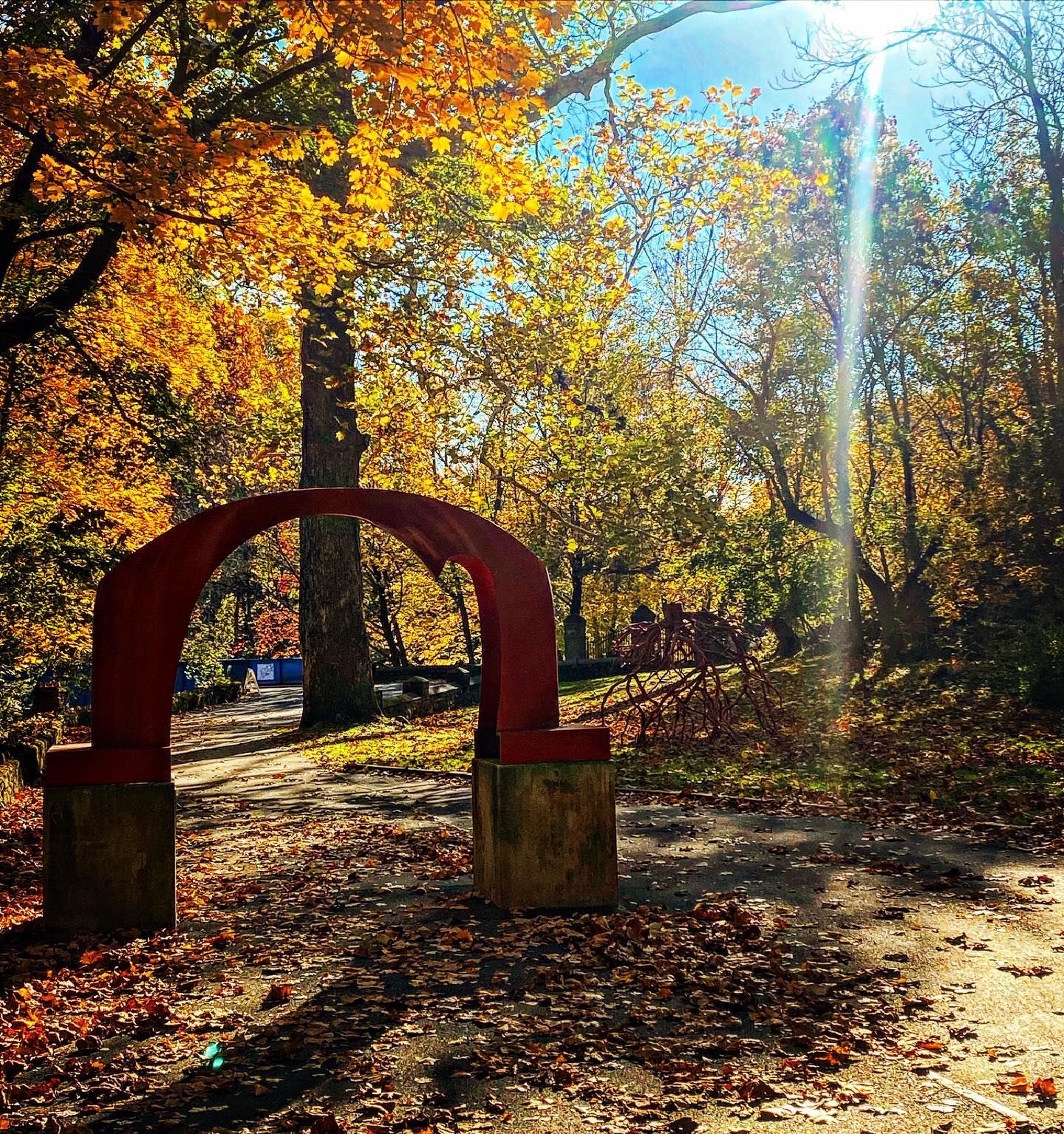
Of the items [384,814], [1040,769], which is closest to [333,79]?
[384,814]

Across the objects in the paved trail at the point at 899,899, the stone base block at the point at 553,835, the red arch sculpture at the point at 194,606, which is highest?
the red arch sculpture at the point at 194,606

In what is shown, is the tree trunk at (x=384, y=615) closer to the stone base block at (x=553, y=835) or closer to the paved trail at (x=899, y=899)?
the paved trail at (x=899, y=899)

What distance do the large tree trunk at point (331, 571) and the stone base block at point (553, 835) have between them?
12142mm

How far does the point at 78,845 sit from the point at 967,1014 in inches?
183

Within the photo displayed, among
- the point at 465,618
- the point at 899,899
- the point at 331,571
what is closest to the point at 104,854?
the point at 899,899

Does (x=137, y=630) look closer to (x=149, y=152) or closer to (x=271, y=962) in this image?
(x=271, y=962)

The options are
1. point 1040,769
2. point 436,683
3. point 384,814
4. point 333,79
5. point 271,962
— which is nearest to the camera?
point 271,962

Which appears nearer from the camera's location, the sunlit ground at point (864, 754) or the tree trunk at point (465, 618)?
the sunlit ground at point (864, 754)

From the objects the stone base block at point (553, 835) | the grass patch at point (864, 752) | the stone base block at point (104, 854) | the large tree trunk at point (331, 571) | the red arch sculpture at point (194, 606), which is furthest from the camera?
the large tree trunk at point (331, 571)

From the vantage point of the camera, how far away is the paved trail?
4.05 m

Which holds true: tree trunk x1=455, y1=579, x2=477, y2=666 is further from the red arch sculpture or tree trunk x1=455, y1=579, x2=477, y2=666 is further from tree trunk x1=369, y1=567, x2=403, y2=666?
the red arch sculpture

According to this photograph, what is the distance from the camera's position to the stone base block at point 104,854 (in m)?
6.01

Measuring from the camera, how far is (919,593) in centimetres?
1970

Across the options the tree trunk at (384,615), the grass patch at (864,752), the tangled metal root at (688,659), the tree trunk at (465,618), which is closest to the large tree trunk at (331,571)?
the grass patch at (864,752)
